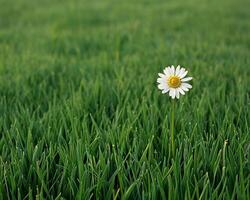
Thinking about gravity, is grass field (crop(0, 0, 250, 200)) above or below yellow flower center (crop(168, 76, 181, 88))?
below

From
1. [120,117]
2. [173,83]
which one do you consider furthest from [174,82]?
[120,117]

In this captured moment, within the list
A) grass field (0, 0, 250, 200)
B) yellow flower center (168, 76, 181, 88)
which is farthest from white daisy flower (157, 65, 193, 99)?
grass field (0, 0, 250, 200)

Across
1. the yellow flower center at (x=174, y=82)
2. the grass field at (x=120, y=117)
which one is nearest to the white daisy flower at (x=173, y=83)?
the yellow flower center at (x=174, y=82)

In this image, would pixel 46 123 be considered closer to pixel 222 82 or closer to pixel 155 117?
pixel 155 117

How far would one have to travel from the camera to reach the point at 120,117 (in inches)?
75.9

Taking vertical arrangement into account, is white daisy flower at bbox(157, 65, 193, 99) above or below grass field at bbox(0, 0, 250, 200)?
above

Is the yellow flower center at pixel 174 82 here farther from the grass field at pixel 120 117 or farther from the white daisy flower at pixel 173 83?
the grass field at pixel 120 117

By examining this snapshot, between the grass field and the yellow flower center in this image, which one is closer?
the grass field

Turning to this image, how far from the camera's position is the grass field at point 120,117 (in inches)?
54.2

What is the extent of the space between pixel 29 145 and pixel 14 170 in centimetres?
18

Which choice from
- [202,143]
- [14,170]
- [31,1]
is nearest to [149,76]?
[202,143]

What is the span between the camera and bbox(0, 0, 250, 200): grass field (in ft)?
4.52

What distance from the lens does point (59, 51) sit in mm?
3895

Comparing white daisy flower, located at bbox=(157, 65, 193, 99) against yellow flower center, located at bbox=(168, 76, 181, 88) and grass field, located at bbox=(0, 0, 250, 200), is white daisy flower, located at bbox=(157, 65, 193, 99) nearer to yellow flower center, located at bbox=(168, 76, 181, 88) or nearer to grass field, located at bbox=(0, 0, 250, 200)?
yellow flower center, located at bbox=(168, 76, 181, 88)
